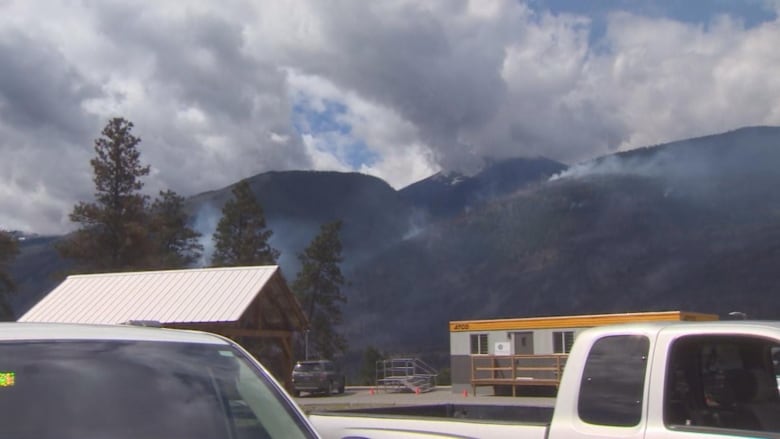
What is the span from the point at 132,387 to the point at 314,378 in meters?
34.8

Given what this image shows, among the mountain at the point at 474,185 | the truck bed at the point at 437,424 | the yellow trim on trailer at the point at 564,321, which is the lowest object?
the truck bed at the point at 437,424

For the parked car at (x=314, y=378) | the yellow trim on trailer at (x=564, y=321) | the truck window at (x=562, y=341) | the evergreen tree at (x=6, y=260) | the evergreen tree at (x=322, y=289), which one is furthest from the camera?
the evergreen tree at (x=322, y=289)

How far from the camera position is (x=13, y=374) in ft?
11.4

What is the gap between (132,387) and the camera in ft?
12.0

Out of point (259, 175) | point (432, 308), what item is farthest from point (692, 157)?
point (259, 175)

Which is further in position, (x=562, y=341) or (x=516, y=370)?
(x=516, y=370)

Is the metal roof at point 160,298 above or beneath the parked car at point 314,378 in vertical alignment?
above

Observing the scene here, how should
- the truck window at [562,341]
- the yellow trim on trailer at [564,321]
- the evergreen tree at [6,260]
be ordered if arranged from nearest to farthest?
1. the yellow trim on trailer at [564,321]
2. the truck window at [562,341]
3. the evergreen tree at [6,260]

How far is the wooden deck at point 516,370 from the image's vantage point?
98.3ft

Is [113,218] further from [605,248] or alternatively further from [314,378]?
[605,248]

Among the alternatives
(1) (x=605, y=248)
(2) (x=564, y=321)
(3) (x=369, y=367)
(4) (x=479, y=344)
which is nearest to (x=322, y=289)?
(3) (x=369, y=367)

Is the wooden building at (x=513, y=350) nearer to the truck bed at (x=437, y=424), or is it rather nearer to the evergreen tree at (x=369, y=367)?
the evergreen tree at (x=369, y=367)

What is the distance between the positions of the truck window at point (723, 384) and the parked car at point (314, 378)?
110 ft

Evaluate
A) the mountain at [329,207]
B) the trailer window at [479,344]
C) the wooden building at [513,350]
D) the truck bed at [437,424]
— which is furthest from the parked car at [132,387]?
the mountain at [329,207]
